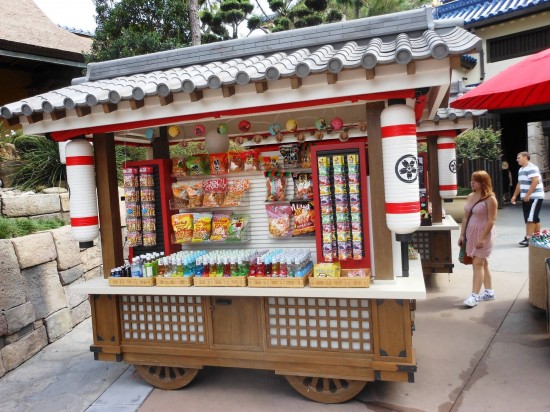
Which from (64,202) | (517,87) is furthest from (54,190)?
(517,87)

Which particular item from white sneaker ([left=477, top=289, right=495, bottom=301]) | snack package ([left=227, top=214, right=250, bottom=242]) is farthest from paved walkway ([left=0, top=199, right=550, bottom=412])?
snack package ([left=227, top=214, right=250, bottom=242])

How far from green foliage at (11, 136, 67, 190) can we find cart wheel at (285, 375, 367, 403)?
242 inches

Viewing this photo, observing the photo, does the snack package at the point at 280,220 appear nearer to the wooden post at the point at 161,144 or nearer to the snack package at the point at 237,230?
the snack package at the point at 237,230

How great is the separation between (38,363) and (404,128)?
4.86 m

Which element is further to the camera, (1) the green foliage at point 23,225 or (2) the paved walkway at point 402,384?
(1) the green foliage at point 23,225

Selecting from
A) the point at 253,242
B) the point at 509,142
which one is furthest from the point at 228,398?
the point at 509,142

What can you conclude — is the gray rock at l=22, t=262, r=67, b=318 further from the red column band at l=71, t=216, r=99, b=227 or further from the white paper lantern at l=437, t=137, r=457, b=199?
the white paper lantern at l=437, t=137, r=457, b=199

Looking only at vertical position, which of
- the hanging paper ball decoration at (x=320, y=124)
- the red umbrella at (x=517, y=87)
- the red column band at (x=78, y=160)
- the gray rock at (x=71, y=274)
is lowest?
the gray rock at (x=71, y=274)

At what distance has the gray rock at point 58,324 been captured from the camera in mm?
5793

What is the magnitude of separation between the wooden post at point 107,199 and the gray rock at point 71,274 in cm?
187

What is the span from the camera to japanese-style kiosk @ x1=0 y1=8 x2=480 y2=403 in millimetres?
3502

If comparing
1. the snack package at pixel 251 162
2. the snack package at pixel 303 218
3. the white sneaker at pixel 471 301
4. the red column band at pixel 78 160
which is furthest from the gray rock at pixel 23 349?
the white sneaker at pixel 471 301

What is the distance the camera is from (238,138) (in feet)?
20.9

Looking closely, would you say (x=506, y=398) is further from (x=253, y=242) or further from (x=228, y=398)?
(x=253, y=242)
